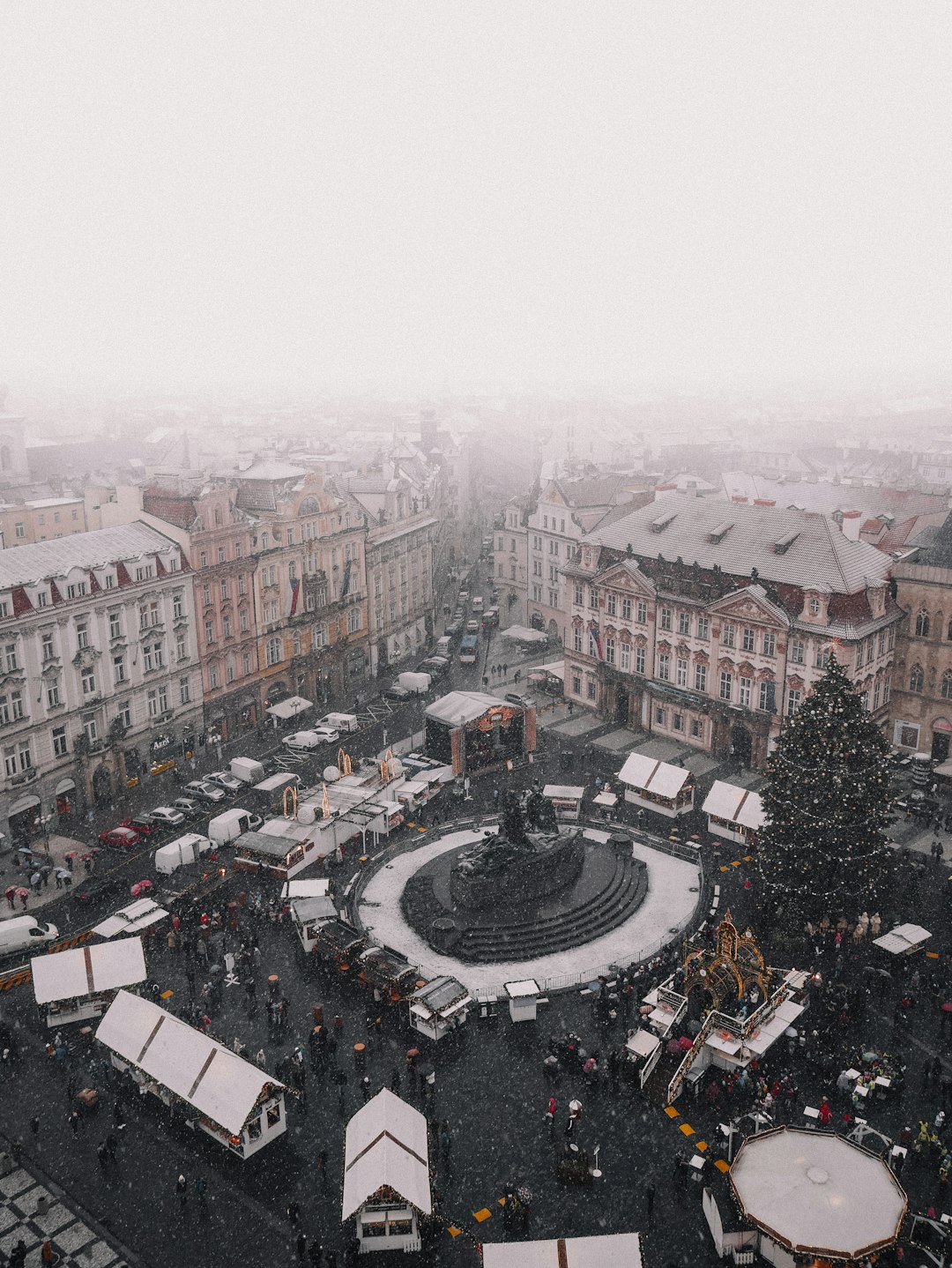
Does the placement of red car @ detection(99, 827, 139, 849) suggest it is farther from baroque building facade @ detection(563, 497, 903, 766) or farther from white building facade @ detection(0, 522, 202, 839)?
baroque building facade @ detection(563, 497, 903, 766)

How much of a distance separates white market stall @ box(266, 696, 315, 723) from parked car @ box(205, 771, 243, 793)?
11.0 m

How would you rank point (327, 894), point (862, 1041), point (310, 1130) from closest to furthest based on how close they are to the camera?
point (310, 1130) < point (862, 1041) < point (327, 894)

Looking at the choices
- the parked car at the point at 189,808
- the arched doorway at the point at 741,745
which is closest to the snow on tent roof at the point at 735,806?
the arched doorway at the point at 741,745

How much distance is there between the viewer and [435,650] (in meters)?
100

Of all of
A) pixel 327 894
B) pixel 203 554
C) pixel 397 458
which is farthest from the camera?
pixel 397 458

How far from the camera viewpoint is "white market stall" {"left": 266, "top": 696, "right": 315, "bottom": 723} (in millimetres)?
77688

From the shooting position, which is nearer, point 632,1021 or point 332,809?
point 632,1021

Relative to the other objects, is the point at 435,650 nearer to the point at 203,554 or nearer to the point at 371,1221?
the point at 203,554

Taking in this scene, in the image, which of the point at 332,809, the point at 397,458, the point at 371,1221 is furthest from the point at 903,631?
the point at 397,458

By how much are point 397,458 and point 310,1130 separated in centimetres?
11937

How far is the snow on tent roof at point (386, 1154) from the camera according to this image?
30359mm

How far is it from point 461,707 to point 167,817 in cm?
2030

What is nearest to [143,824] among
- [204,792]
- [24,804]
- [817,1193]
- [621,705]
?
[204,792]

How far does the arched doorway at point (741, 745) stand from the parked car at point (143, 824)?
37.3m
